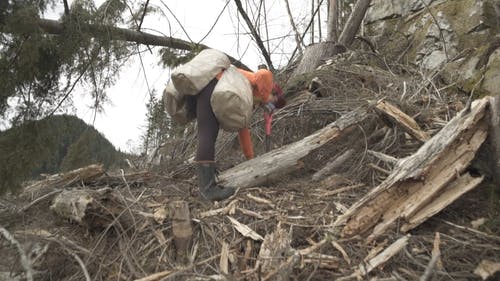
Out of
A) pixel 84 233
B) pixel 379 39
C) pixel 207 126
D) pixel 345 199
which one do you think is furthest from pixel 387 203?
pixel 379 39

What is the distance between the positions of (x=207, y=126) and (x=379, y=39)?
18.7 feet

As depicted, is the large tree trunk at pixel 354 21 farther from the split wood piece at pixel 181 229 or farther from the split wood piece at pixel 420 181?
the split wood piece at pixel 181 229

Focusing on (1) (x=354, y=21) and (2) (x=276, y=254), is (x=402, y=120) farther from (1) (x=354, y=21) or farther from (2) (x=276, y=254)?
(1) (x=354, y=21)

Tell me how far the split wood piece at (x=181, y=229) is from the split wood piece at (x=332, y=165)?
1517 millimetres

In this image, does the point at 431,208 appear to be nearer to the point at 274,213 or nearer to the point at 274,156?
the point at 274,213

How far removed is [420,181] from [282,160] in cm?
138

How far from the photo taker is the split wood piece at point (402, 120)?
404 cm

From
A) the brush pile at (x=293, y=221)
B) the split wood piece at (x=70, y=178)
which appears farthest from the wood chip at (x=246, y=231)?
the split wood piece at (x=70, y=178)

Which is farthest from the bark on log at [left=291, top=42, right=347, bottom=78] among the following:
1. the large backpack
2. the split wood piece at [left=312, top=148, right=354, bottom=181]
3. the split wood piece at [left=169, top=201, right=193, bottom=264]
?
the split wood piece at [left=169, top=201, right=193, bottom=264]

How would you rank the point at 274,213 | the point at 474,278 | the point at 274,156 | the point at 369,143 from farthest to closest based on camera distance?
the point at 369,143, the point at 274,156, the point at 274,213, the point at 474,278

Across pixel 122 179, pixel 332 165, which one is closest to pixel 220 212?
pixel 122 179

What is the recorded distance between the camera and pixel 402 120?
4.09m

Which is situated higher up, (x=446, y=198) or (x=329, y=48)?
(x=329, y=48)

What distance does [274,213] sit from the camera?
3.52m
